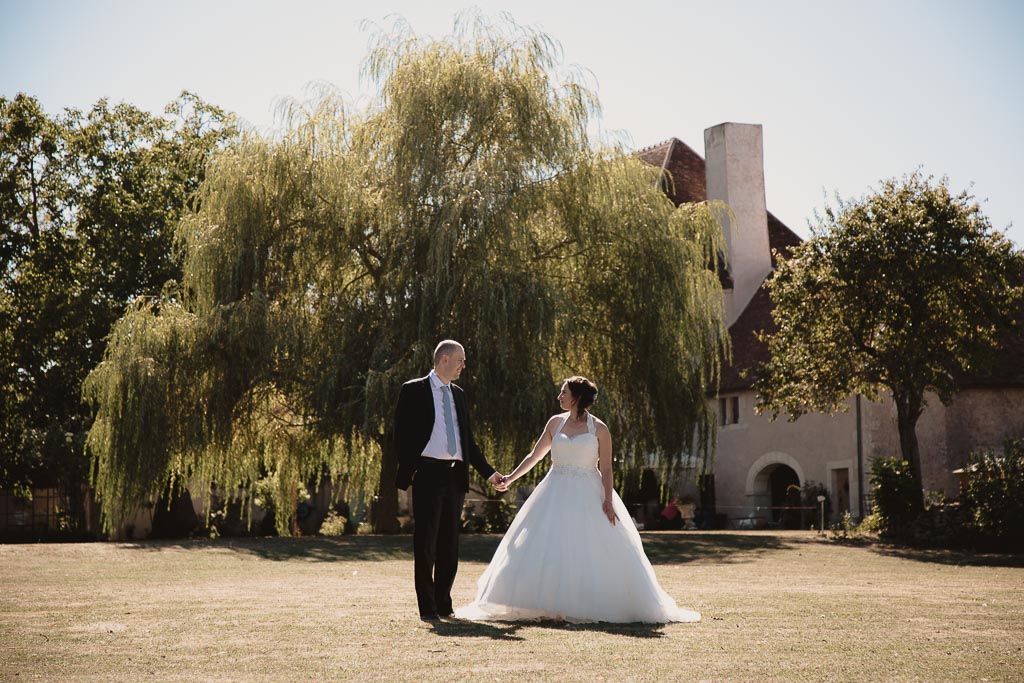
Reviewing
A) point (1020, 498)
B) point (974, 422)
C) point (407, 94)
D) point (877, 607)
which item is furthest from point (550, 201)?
point (974, 422)

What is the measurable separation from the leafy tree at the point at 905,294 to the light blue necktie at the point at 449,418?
52.7 feet

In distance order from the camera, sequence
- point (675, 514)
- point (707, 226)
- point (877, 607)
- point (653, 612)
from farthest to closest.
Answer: point (675, 514) → point (707, 226) → point (877, 607) → point (653, 612)

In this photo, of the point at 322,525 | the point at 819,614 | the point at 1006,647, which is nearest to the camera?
the point at 1006,647

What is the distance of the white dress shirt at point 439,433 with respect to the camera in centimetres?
868

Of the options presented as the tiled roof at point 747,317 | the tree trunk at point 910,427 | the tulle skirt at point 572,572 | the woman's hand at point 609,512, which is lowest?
the tulle skirt at point 572,572

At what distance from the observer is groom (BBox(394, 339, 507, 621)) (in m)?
8.64

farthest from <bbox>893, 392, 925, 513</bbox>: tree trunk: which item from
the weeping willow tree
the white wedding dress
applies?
the white wedding dress

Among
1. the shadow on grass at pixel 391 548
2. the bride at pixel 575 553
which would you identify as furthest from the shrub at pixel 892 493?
the bride at pixel 575 553

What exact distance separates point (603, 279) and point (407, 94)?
15.7 ft

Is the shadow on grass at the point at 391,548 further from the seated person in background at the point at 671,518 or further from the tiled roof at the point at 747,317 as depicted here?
the seated person in background at the point at 671,518

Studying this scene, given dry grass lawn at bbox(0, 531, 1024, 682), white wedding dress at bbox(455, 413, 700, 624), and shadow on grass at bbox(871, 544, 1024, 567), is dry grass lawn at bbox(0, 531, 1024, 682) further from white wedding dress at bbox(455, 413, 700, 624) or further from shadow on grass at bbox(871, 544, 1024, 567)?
shadow on grass at bbox(871, 544, 1024, 567)

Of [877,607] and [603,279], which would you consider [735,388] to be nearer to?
[603,279]

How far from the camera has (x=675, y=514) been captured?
117ft

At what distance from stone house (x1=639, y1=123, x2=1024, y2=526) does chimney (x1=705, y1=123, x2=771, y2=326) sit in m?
0.03
